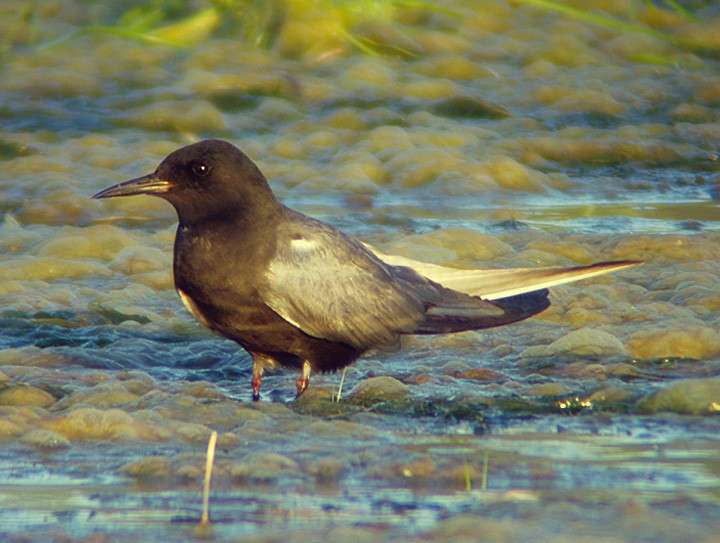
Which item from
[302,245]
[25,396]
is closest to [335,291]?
[302,245]

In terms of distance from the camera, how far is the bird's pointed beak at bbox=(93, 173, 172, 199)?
446 centimetres

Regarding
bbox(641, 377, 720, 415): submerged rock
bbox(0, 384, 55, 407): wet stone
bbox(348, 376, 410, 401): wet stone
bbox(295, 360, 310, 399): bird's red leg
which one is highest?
bbox(641, 377, 720, 415): submerged rock

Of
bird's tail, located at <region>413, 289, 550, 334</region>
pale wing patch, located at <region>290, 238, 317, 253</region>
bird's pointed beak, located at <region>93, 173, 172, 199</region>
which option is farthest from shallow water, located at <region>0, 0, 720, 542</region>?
bird's pointed beak, located at <region>93, 173, 172, 199</region>

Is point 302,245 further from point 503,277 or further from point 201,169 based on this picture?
point 503,277

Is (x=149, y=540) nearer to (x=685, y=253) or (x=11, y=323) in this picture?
(x=11, y=323)

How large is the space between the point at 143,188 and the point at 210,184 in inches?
11.4

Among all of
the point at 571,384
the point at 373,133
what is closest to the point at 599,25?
Answer: the point at 373,133

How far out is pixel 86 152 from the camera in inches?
306

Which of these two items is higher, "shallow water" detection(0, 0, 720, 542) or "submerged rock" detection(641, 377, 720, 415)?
"submerged rock" detection(641, 377, 720, 415)

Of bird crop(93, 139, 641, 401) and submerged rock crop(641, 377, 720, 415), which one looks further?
bird crop(93, 139, 641, 401)

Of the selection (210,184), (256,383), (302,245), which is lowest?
(256,383)

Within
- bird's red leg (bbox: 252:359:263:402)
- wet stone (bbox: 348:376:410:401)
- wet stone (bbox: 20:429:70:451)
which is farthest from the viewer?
bird's red leg (bbox: 252:359:263:402)

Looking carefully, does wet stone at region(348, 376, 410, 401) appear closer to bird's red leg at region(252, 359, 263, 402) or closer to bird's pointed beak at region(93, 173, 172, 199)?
bird's red leg at region(252, 359, 263, 402)

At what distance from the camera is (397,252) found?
6066mm
